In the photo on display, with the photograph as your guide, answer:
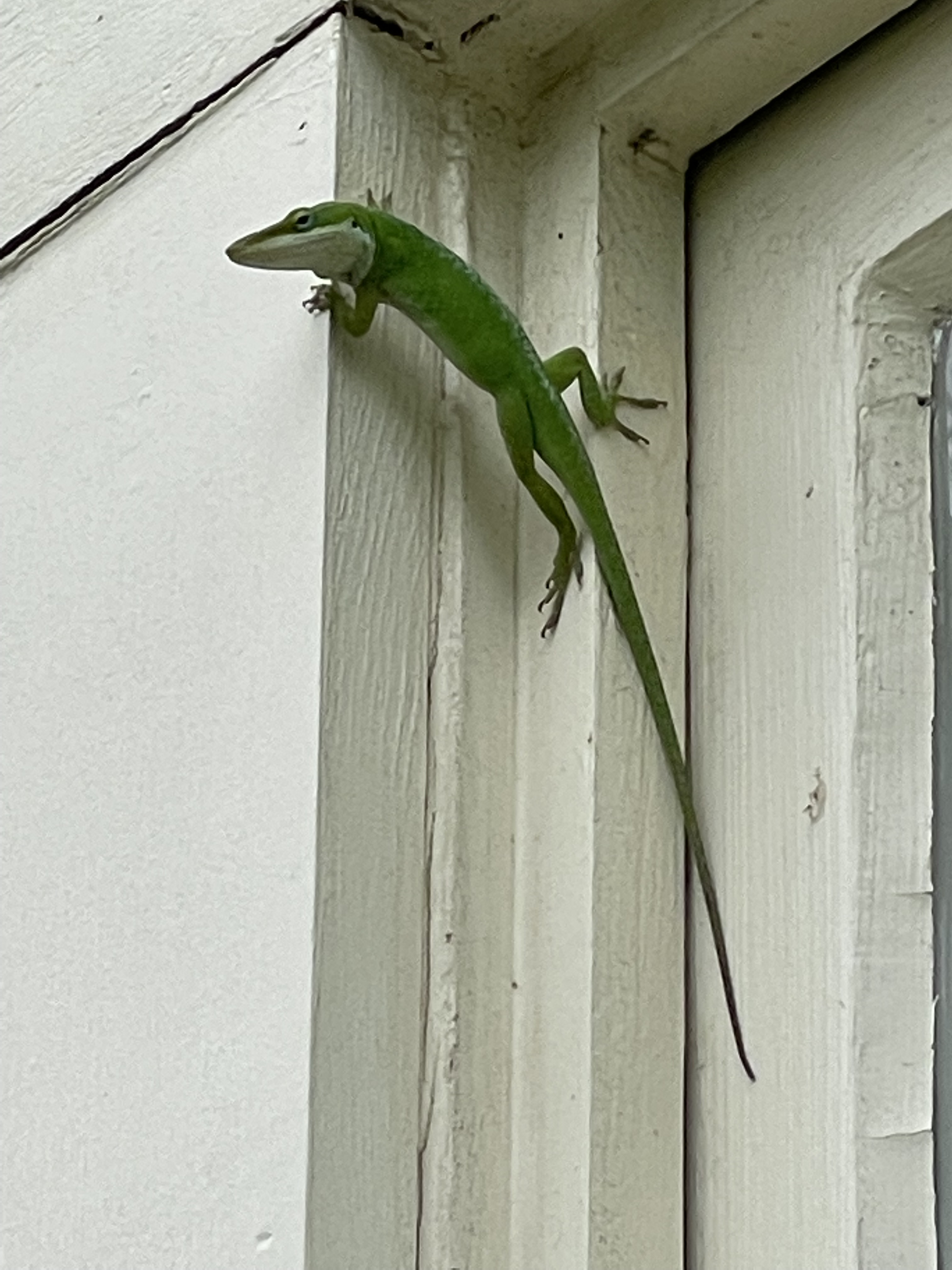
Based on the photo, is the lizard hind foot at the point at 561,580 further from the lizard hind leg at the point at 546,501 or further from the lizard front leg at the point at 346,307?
the lizard front leg at the point at 346,307

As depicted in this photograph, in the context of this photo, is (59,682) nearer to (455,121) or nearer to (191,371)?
(191,371)

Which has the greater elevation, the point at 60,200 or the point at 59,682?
the point at 60,200

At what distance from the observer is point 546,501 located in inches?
42.0

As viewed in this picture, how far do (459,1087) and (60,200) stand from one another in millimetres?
712

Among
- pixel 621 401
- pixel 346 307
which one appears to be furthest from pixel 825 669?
pixel 346 307

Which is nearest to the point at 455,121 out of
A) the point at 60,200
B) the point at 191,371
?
the point at 191,371

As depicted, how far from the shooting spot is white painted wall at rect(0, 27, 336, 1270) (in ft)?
3.19

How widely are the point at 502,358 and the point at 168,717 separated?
29 centimetres

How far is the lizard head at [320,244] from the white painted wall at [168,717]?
1.7 inches

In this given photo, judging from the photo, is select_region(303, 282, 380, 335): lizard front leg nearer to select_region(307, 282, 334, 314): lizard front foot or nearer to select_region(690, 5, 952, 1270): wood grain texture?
select_region(307, 282, 334, 314): lizard front foot

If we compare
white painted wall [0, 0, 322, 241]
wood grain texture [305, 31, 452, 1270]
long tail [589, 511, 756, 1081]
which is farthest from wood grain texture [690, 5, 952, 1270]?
white painted wall [0, 0, 322, 241]

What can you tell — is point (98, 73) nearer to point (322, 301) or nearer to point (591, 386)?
point (322, 301)

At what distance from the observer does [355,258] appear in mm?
1026

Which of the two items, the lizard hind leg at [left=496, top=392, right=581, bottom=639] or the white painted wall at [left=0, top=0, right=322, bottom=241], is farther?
the white painted wall at [left=0, top=0, right=322, bottom=241]
